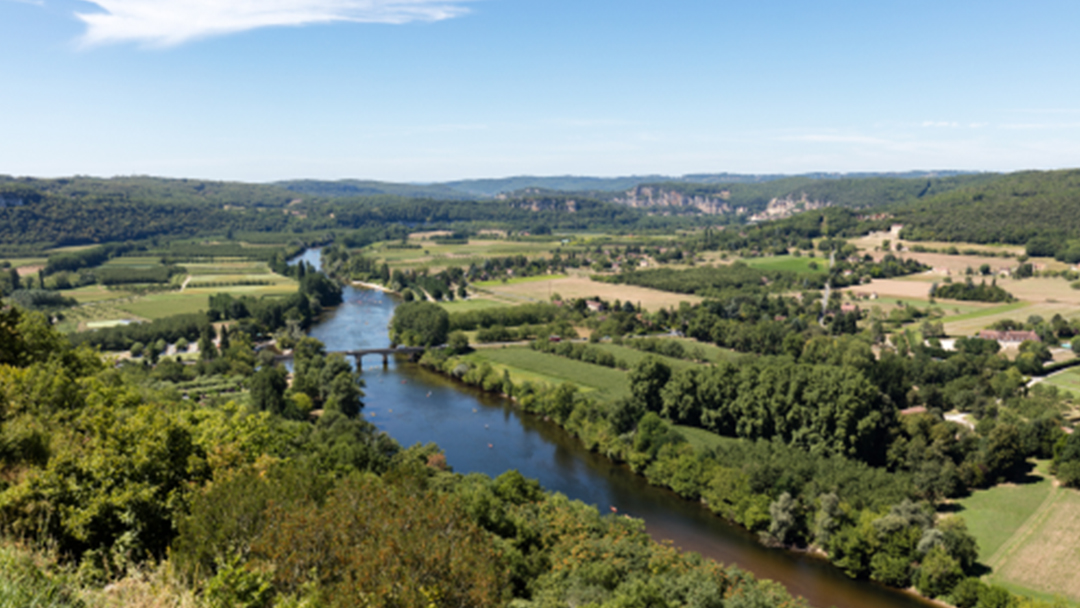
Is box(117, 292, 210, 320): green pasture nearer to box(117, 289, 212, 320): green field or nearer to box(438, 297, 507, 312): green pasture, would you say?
box(117, 289, 212, 320): green field

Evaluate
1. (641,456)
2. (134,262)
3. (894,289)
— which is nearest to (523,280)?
(894,289)

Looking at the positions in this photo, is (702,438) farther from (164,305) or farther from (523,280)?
(523,280)

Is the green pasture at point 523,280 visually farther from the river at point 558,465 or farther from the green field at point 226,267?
the river at point 558,465

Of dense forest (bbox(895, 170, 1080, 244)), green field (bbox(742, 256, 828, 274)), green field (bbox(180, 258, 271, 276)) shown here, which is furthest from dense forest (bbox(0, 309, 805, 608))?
dense forest (bbox(895, 170, 1080, 244))

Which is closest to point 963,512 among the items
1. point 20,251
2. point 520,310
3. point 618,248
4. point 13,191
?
point 520,310

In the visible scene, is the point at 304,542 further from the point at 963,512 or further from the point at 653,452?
the point at 963,512

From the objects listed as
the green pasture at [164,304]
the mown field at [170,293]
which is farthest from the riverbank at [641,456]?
the mown field at [170,293]
